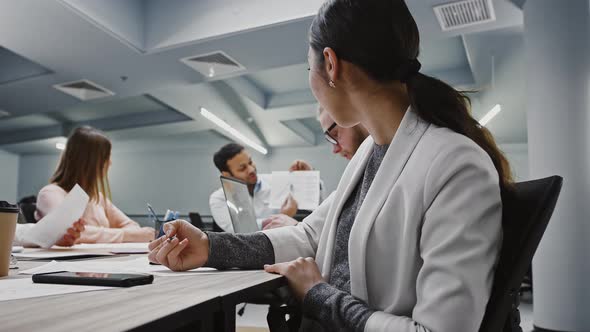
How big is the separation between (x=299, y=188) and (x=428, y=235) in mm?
2079

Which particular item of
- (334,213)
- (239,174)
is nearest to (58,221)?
(334,213)

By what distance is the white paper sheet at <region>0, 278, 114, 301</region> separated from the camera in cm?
66

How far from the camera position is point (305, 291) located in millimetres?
890

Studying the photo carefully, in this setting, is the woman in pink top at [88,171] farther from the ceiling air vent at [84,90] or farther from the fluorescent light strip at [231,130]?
the fluorescent light strip at [231,130]

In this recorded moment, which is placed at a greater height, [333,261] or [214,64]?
[214,64]

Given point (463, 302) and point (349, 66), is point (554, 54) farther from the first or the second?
point (463, 302)

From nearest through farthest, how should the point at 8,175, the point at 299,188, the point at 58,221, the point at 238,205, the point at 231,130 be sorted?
1. the point at 58,221
2. the point at 238,205
3. the point at 299,188
4. the point at 231,130
5. the point at 8,175

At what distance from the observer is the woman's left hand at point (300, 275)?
903 millimetres

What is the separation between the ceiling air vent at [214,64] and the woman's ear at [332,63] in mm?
4099

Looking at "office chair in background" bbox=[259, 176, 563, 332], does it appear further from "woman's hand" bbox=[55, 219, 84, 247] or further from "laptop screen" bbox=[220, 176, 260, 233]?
"woman's hand" bbox=[55, 219, 84, 247]

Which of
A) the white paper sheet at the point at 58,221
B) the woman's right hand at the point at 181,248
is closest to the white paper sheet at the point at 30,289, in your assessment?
the woman's right hand at the point at 181,248

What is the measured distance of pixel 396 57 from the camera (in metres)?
0.92

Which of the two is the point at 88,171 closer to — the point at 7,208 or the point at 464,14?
the point at 7,208

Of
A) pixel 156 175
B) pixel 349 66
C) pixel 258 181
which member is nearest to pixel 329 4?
pixel 349 66
